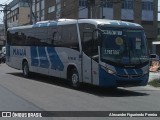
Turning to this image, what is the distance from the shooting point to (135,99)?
14711 millimetres

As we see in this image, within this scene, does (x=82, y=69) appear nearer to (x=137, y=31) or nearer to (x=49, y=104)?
(x=137, y=31)

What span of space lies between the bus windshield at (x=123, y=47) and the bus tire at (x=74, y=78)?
222cm

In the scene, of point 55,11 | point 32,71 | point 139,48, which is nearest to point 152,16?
point 55,11

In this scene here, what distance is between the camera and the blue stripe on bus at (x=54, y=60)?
770 inches

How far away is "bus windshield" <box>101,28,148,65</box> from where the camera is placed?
16188 millimetres

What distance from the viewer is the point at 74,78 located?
59.5ft

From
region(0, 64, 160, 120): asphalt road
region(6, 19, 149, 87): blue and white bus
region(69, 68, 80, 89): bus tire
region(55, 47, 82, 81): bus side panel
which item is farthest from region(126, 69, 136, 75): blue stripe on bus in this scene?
region(69, 68, 80, 89): bus tire

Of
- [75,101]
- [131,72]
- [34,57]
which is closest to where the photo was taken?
[75,101]

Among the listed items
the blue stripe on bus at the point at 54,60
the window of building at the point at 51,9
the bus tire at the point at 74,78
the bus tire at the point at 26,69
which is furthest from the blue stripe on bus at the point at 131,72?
the window of building at the point at 51,9

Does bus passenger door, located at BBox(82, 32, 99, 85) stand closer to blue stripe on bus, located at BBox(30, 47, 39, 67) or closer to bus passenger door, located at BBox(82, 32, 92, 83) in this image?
bus passenger door, located at BBox(82, 32, 92, 83)

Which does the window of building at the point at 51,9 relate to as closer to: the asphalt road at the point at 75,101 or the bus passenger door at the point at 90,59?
the bus passenger door at the point at 90,59

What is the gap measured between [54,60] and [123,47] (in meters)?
4.81

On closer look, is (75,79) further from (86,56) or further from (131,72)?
(131,72)

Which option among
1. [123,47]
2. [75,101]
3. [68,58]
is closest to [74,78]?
[68,58]
